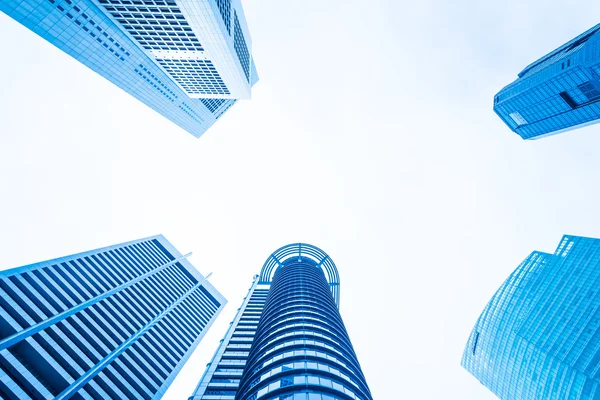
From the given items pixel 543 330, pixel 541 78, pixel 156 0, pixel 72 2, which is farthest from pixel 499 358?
pixel 72 2

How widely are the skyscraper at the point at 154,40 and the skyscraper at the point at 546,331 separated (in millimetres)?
107332

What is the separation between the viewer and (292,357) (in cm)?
3372

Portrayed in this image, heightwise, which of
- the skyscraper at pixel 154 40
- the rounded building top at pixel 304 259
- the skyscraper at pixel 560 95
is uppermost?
the skyscraper at pixel 154 40

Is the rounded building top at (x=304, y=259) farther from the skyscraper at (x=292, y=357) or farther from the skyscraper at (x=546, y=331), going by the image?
the skyscraper at (x=546, y=331)

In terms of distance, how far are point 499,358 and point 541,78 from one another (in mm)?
88284

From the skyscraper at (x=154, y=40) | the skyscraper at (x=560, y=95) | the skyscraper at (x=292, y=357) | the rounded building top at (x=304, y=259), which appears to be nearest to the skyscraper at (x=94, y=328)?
the skyscraper at (x=292, y=357)

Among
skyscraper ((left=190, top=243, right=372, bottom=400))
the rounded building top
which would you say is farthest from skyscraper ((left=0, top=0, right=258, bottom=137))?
skyscraper ((left=190, top=243, right=372, bottom=400))

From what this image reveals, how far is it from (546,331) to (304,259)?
7076 centimetres

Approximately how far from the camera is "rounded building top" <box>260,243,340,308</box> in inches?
3920

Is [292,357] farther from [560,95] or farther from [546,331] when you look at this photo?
[560,95]

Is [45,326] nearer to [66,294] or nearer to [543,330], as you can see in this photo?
[66,294]

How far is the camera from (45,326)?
47000 millimetres

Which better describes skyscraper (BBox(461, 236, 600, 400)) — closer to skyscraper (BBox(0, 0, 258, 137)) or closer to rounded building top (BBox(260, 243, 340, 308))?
rounded building top (BBox(260, 243, 340, 308))

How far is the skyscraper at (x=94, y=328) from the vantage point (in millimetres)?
43094
